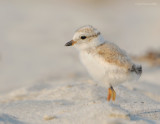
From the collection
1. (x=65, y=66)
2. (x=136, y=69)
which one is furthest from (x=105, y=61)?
(x=65, y=66)

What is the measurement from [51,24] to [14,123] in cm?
693

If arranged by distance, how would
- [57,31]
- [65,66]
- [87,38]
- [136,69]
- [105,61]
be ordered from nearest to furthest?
[105,61], [136,69], [87,38], [65,66], [57,31]

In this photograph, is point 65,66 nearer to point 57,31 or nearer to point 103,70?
point 57,31

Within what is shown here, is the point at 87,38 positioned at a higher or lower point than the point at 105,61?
higher

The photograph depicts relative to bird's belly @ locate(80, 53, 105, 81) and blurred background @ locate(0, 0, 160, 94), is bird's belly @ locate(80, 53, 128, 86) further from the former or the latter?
blurred background @ locate(0, 0, 160, 94)

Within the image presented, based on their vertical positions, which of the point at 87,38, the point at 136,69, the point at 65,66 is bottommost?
the point at 136,69

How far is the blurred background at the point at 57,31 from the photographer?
23.7 ft

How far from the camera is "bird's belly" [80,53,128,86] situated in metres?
3.23

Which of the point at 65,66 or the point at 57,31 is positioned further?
the point at 57,31

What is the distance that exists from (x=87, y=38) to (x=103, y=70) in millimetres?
407

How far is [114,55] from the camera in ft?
10.8

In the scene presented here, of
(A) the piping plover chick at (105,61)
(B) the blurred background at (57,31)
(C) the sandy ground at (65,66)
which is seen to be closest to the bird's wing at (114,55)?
(A) the piping plover chick at (105,61)

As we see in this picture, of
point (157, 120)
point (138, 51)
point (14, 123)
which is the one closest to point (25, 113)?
point (14, 123)

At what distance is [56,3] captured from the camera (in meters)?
12.3
